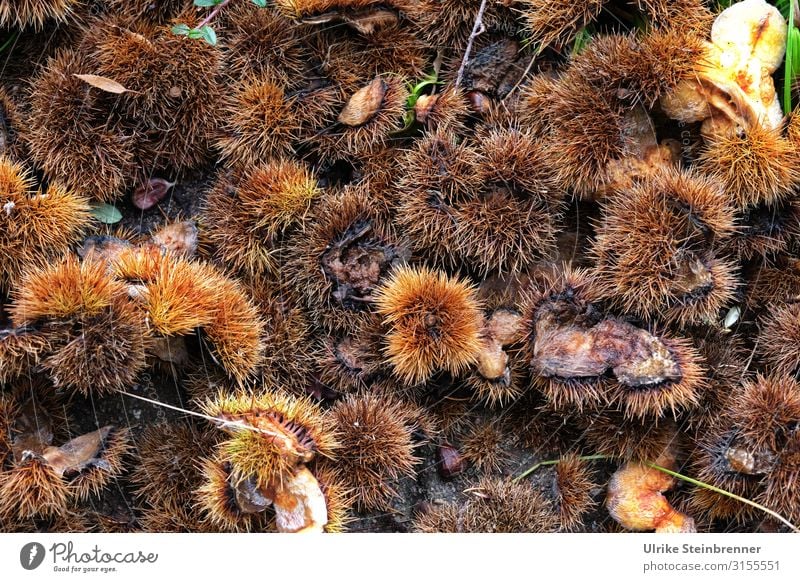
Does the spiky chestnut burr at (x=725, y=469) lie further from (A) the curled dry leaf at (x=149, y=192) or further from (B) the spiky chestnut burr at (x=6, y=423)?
(B) the spiky chestnut burr at (x=6, y=423)

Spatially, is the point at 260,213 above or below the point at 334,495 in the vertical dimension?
above

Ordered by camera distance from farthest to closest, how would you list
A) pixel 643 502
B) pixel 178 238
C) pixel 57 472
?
pixel 178 238 → pixel 643 502 → pixel 57 472

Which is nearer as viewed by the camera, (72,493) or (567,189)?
(72,493)

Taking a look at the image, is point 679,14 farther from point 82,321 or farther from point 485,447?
point 82,321

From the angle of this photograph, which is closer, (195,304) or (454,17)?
(195,304)

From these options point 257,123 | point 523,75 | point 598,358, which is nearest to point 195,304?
point 257,123
